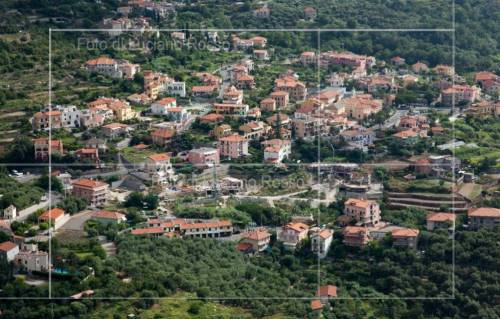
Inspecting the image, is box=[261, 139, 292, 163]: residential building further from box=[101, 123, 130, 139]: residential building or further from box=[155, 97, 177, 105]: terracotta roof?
box=[155, 97, 177, 105]: terracotta roof

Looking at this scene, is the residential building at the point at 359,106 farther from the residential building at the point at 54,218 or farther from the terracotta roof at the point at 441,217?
the residential building at the point at 54,218

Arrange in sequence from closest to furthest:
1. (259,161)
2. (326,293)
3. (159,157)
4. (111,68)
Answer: (326,293) → (159,157) → (259,161) → (111,68)

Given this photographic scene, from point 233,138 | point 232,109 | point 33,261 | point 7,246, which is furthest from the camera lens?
point 232,109

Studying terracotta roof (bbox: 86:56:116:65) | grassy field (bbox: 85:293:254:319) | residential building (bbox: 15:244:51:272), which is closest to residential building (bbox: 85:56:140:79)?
terracotta roof (bbox: 86:56:116:65)

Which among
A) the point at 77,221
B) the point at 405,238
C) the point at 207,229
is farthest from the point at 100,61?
the point at 405,238

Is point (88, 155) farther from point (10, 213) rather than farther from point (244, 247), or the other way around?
point (244, 247)

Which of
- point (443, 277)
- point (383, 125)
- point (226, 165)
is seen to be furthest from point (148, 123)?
point (443, 277)

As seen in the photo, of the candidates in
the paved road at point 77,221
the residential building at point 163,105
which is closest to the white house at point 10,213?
the paved road at point 77,221
